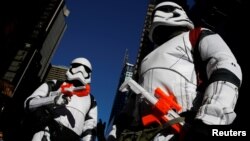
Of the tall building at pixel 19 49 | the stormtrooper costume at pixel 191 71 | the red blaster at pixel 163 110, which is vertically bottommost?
the red blaster at pixel 163 110

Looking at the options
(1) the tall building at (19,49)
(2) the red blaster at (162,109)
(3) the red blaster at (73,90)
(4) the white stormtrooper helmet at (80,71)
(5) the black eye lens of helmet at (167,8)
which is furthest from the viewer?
(1) the tall building at (19,49)

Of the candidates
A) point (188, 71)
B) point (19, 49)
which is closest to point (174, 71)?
point (188, 71)

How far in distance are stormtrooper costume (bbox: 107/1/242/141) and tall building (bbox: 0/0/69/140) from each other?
23.6 feet

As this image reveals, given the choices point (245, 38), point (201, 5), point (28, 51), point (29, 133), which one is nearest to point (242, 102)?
point (245, 38)

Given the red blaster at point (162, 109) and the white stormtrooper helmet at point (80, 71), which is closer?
the red blaster at point (162, 109)

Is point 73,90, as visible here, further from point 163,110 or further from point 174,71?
point 163,110

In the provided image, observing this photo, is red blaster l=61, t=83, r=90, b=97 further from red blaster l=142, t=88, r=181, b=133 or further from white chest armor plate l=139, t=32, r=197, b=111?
red blaster l=142, t=88, r=181, b=133

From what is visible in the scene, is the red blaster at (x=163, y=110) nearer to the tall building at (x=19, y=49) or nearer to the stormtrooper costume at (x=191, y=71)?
the stormtrooper costume at (x=191, y=71)

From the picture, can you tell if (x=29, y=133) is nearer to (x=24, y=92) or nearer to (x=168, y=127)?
(x=168, y=127)

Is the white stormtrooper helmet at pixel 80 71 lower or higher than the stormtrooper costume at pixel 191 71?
higher

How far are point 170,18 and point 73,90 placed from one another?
2.56 meters

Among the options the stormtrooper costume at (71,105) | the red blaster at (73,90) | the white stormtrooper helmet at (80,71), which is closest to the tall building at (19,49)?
the white stormtrooper helmet at (80,71)

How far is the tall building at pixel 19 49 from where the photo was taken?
14.2m

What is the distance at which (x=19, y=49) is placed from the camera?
19.9m
